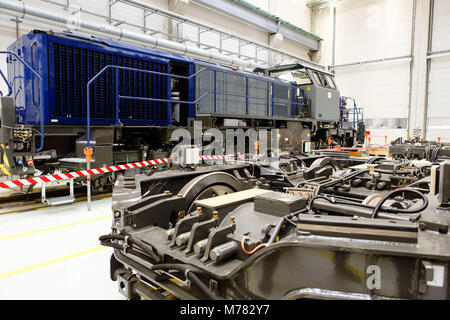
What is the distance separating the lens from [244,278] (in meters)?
1.37

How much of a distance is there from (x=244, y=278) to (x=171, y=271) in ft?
1.37

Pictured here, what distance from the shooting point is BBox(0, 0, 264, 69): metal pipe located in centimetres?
652

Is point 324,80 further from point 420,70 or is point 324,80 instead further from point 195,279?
point 195,279

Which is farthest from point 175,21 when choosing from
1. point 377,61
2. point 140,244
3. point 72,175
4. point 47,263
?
point 377,61

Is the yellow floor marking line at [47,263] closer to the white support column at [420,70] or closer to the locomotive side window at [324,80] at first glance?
the locomotive side window at [324,80]

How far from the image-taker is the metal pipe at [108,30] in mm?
6520

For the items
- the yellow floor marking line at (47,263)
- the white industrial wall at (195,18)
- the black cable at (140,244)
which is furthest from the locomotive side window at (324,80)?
the black cable at (140,244)

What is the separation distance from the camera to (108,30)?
793 centimetres

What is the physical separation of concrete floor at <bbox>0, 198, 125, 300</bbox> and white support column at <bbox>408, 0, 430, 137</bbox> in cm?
1575

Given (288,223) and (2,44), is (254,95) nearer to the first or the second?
(2,44)

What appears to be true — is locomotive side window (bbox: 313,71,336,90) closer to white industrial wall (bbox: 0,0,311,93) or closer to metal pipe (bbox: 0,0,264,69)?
metal pipe (bbox: 0,0,264,69)

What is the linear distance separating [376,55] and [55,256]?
18.0 m

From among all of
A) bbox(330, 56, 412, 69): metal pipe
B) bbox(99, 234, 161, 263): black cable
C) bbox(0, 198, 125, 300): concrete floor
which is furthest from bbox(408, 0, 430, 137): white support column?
bbox(99, 234, 161, 263): black cable
